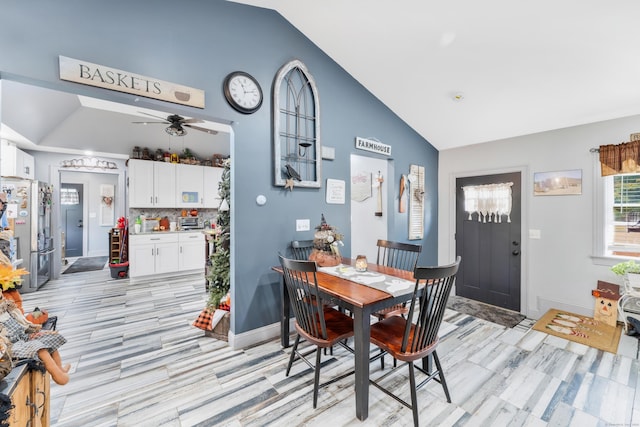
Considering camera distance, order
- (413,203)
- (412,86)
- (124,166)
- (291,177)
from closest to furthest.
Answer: (291,177) < (412,86) < (413,203) < (124,166)

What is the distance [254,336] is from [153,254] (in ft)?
11.4

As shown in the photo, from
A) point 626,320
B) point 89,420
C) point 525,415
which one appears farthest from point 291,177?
point 626,320

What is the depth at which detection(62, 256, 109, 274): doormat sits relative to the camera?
5.79 meters

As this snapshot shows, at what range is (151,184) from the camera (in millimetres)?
5246

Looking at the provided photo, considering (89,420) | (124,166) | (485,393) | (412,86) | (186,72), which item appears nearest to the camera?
(89,420)

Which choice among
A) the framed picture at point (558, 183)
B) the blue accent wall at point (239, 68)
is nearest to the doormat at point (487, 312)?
the blue accent wall at point (239, 68)

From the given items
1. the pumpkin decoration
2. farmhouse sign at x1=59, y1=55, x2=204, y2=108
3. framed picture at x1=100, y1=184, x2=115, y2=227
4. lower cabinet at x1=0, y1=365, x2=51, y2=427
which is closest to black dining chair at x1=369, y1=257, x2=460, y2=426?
lower cabinet at x1=0, y1=365, x2=51, y2=427

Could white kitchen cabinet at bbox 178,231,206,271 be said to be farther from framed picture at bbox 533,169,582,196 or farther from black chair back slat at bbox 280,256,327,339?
framed picture at bbox 533,169,582,196

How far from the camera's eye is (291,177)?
289cm

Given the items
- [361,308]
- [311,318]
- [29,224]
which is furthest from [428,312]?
[29,224]

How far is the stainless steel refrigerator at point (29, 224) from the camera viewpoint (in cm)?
415

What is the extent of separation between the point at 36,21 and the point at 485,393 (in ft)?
13.4

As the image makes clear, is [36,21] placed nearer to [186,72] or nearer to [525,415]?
[186,72]

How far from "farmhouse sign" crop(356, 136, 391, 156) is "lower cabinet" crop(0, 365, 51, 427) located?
3243mm
